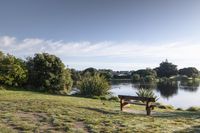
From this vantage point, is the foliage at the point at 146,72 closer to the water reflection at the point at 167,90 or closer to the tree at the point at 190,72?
the tree at the point at 190,72

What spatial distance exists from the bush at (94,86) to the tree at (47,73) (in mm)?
3533

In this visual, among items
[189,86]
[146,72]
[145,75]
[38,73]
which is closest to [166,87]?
[189,86]

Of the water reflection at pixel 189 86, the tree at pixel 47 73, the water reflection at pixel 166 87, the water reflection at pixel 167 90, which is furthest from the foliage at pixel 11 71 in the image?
the water reflection at pixel 189 86

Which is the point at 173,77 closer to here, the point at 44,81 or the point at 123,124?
the point at 44,81

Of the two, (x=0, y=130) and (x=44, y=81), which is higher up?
(x=44, y=81)

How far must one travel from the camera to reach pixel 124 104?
513 inches

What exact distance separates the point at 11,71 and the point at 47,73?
10.9 ft

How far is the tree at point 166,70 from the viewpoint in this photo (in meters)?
108

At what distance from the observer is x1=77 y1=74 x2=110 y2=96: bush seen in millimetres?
22242

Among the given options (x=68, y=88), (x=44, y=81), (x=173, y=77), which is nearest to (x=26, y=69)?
(x=44, y=81)

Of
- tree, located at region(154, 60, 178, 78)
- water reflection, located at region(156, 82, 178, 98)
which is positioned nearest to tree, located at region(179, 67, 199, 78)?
tree, located at region(154, 60, 178, 78)

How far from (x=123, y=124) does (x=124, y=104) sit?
170 inches

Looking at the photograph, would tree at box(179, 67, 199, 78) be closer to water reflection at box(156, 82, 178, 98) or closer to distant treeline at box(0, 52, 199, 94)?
water reflection at box(156, 82, 178, 98)

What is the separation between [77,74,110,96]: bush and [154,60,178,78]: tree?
88549 mm
